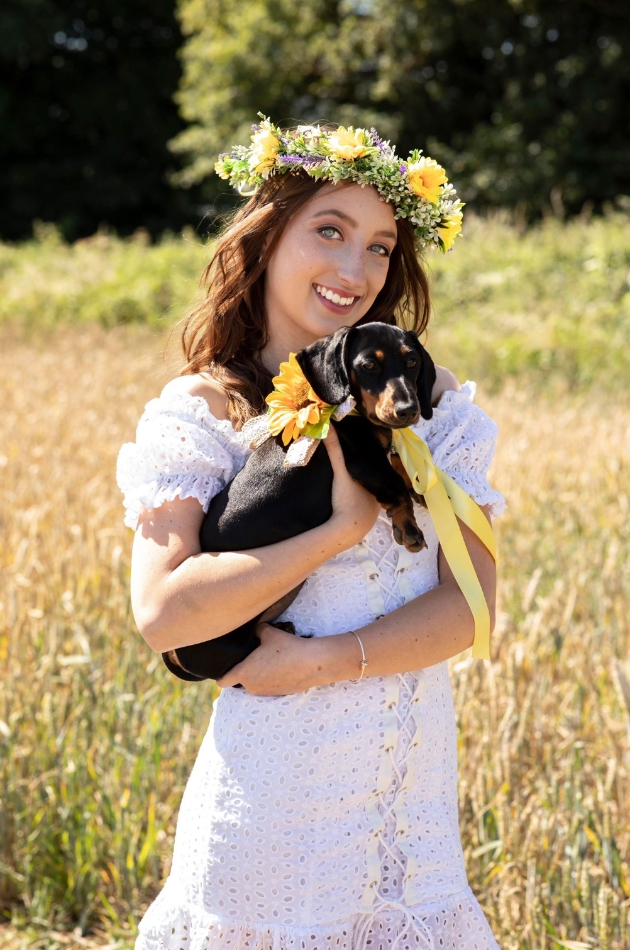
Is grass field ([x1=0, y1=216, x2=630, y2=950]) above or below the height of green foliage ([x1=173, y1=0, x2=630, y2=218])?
below

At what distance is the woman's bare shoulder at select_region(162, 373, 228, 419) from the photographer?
216 centimetres

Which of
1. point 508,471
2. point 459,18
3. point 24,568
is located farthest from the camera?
point 459,18

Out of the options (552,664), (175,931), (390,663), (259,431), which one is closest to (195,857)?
(175,931)

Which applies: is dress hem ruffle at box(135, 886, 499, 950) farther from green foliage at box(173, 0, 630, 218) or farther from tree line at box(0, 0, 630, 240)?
green foliage at box(173, 0, 630, 218)

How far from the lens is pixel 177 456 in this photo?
2037 millimetres

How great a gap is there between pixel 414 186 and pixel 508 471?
4388 millimetres

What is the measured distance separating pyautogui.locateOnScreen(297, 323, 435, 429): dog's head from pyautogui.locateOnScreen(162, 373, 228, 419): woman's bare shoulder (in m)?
0.24

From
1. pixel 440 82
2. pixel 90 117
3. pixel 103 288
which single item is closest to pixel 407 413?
pixel 103 288

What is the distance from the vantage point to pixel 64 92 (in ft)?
110

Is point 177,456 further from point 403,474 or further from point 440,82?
point 440,82

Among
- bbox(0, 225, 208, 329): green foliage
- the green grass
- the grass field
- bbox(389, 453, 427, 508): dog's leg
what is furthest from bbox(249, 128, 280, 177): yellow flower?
bbox(0, 225, 208, 329): green foliage

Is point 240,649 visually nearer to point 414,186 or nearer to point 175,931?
point 175,931

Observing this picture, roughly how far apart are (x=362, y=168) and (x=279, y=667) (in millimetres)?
1121

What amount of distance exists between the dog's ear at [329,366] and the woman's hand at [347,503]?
120 millimetres
